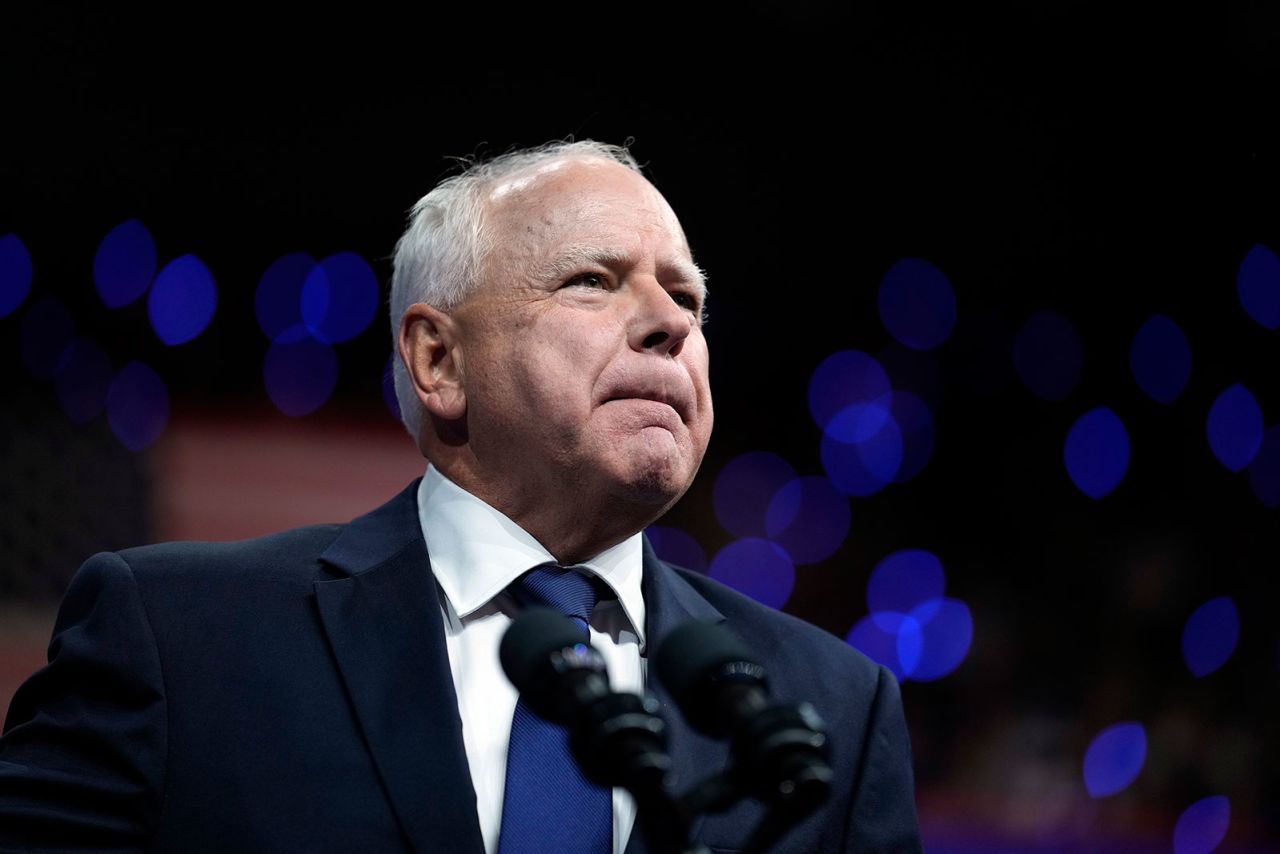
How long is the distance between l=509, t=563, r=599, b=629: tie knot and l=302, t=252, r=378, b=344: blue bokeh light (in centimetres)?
189

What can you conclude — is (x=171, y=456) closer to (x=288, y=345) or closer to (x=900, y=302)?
(x=288, y=345)

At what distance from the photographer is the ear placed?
5.25ft

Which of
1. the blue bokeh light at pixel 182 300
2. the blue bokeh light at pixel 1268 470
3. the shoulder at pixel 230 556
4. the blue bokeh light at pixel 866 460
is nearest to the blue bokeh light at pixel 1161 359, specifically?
the blue bokeh light at pixel 1268 470

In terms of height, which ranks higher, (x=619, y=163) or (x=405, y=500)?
(x=619, y=163)

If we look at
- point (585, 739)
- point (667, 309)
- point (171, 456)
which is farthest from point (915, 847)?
point (171, 456)

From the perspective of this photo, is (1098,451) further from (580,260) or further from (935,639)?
(580,260)

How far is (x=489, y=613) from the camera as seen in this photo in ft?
4.72

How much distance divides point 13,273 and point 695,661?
258cm

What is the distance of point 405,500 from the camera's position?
1.62m

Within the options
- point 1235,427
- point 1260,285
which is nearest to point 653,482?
point 1260,285

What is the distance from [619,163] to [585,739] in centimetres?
103

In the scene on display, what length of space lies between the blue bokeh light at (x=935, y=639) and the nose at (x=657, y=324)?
2.50 m

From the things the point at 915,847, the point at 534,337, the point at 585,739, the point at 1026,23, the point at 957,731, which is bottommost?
the point at 957,731

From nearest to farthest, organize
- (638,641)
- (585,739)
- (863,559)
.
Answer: (585,739), (638,641), (863,559)
